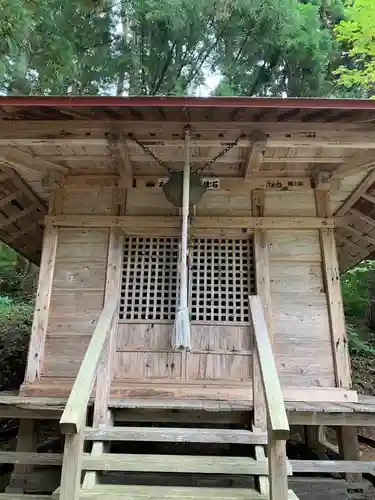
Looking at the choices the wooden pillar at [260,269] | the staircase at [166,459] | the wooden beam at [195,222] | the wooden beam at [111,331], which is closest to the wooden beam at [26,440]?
the staircase at [166,459]

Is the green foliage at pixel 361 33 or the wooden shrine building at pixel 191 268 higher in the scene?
the green foliage at pixel 361 33

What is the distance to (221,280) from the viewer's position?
4551 mm

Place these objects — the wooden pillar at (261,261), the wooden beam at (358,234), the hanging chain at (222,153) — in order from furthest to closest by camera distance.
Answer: the wooden beam at (358,234) < the wooden pillar at (261,261) < the hanging chain at (222,153)

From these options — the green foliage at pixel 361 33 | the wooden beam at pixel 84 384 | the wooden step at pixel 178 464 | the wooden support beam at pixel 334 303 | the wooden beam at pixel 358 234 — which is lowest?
the wooden step at pixel 178 464

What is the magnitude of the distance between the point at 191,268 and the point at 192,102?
6.10ft

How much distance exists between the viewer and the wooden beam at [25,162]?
4.22m

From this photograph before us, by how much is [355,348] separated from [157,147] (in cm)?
781

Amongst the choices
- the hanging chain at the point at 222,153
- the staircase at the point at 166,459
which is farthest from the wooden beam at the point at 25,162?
the staircase at the point at 166,459

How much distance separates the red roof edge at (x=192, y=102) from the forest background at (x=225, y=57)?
5.01 metres

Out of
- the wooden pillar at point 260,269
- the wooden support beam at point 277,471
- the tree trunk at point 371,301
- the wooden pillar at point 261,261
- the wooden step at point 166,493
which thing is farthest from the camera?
the tree trunk at point 371,301

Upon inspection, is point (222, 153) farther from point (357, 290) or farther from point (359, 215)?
point (357, 290)

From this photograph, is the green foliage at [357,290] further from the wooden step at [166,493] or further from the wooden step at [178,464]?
the wooden step at [166,493]

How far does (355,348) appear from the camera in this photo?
9.73m

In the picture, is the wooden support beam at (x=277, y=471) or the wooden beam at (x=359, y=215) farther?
the wooden beam at (x=359, y=215)
